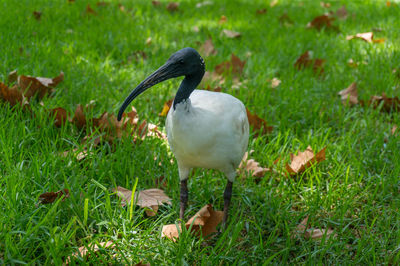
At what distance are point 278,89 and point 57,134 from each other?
2023 mm

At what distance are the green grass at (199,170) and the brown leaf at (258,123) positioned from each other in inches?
2.4

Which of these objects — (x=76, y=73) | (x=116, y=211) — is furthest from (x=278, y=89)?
(x=116, y=211)

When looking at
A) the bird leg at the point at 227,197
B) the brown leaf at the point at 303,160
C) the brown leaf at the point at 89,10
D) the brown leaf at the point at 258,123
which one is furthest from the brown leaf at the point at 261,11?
the bird leg at the point at 227,197

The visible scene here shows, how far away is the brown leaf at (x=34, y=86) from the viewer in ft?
10.3

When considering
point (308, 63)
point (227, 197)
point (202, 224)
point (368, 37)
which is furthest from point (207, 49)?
point (202, 224)

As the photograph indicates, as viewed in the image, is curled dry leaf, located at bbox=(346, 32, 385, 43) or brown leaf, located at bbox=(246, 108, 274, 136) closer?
brown leaf, located at bbox=(246, 108, 274, 136)

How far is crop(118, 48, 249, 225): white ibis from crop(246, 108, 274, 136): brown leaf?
91cm

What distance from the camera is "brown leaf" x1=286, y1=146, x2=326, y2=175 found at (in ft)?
9.11

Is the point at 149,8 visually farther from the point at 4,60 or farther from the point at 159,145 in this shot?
the point at 159,145

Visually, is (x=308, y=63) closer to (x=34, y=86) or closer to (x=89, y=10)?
(x=34, y=86)

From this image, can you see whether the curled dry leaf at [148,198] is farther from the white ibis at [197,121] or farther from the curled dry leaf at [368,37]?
the curled dry leaf at [368,37]

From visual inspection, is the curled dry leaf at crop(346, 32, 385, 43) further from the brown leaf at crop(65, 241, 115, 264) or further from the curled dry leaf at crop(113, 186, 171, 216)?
the brown leaf at crop(65, 241, 115, 264)

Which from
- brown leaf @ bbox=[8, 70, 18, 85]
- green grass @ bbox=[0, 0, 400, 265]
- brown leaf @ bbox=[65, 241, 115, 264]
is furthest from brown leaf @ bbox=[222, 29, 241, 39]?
brown leaf @ bbox=[65, 241, 115, 264]

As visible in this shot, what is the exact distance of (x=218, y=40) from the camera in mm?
5062
